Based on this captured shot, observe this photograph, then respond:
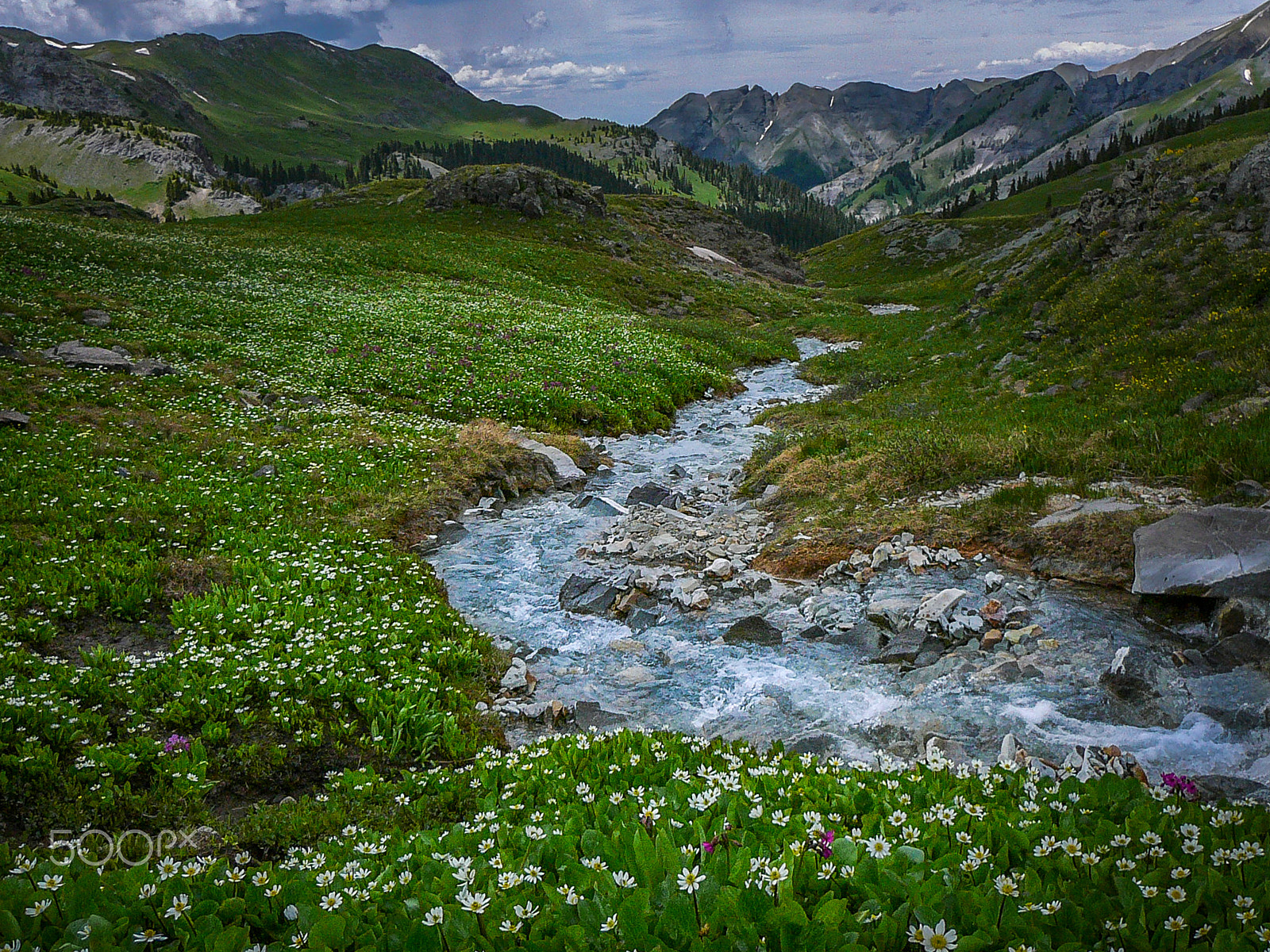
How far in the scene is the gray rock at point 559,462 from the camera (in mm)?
18859

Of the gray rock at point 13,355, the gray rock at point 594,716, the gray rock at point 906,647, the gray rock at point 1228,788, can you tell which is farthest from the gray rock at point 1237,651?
the gray rock at point 13,355

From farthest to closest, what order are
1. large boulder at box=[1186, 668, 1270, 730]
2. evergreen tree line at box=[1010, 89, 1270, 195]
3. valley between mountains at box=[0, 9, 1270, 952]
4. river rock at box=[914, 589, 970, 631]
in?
1. evergreen tree line at box=[1010, 89, 1270, 195]
2. river rock at box=[914, 589, 970, 631]
3. large boulder at box=[1186, 668, 1270, 730]
4. valley between mountains at box=[0, 9, 1270, 952]

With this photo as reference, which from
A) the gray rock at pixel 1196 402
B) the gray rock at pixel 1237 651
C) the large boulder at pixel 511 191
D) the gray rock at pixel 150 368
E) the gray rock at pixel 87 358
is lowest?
the gray rock at pixel 1237 651

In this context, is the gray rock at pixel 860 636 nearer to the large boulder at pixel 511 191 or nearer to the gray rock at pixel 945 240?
the large boulder at pixel 511 191

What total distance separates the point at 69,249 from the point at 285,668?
41.9 metres

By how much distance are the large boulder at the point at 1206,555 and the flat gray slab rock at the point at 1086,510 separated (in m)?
1.23

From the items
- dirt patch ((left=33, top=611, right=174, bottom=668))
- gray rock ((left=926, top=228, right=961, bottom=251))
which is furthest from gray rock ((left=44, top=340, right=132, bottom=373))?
gray rock ((left=926, top=228, right=961, bottom=251))

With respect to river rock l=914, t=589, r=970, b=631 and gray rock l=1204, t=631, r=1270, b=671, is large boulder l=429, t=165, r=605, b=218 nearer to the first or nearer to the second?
river rock l=914, t=589, r=970, b=631

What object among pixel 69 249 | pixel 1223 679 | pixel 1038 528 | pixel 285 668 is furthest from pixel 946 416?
pixel 69 249

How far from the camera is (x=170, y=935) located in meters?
3.36

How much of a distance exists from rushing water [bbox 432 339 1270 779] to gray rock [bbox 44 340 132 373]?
1607 cm

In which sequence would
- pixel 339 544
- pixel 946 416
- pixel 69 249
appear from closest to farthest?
1. pixel 339 544
2. pixel 946 416
3. pixel 69 249

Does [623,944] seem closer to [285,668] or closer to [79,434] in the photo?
[285,668]

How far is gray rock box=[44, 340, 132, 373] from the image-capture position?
21.9 m
